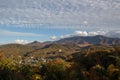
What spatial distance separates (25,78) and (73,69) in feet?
Answer: 50.2

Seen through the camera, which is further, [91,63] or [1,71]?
[1,71]

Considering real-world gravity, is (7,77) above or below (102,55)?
below

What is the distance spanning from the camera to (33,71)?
86250 millimetres

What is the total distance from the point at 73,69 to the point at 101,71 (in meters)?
10.00

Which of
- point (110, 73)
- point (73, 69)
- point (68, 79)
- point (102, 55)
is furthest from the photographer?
point (102, 55)

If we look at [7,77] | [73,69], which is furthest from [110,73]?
[7,77]

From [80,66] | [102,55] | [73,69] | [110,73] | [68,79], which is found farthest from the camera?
[102,55]

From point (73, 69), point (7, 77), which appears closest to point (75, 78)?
point (73, 69)

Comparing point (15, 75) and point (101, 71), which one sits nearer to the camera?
point (101, 71)

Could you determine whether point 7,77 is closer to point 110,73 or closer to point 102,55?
point 102,55

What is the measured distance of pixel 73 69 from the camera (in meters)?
80.1

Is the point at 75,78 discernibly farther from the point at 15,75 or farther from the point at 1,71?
the point at 1,71

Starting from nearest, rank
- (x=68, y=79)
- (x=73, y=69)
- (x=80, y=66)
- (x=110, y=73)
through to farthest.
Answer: (x=110, y=73), (x=68, y=79), (x=73, y=69), (x=80, y=66)

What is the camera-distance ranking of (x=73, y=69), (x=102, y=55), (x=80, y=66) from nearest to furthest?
(x=73, y=69) < (x=80, y=66) < (x=102, y=55)
